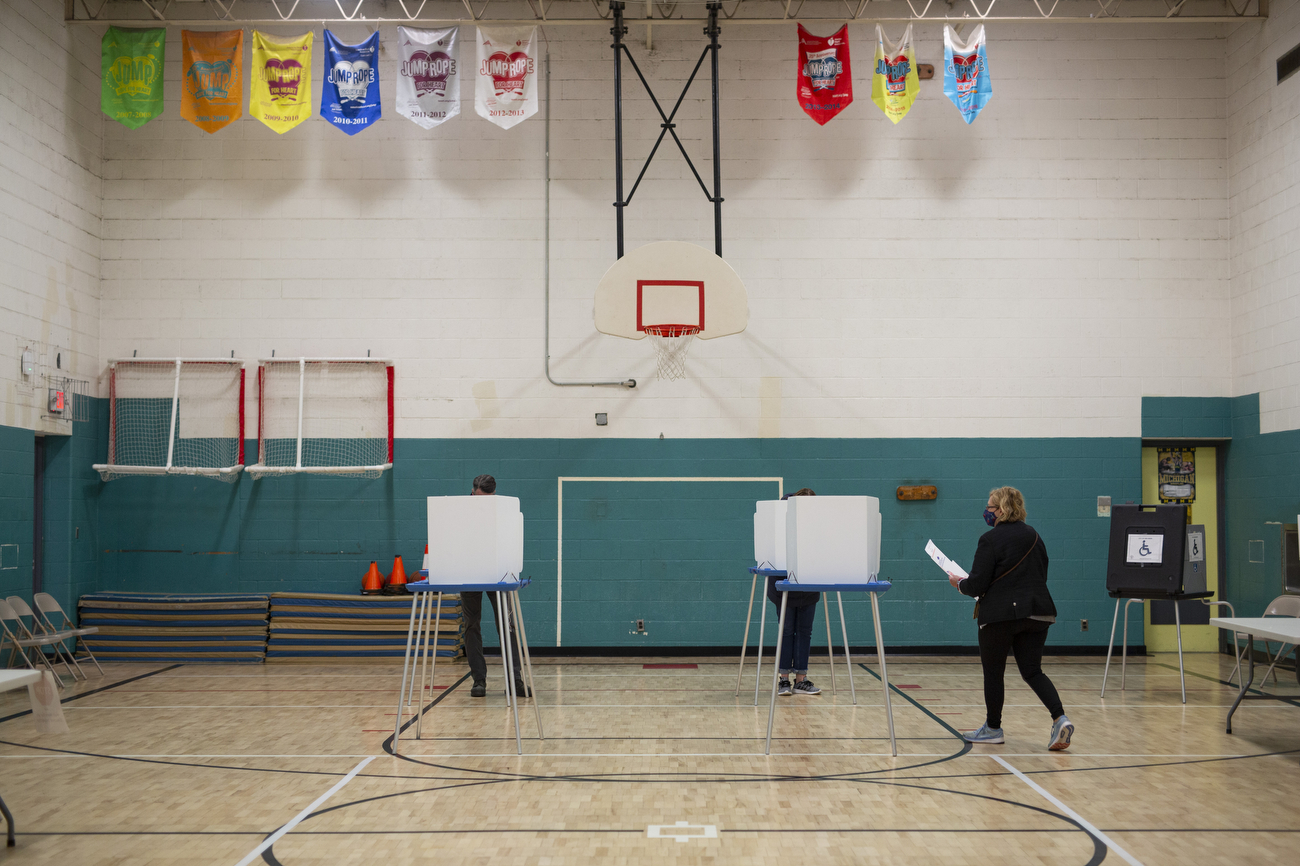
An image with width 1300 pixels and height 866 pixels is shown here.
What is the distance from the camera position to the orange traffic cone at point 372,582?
8.60 metres

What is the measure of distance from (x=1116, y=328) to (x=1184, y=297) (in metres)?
0.77

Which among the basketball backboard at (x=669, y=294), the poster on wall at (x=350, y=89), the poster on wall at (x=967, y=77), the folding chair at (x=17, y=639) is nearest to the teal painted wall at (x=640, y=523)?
the folding chair at (x=17, y=639)

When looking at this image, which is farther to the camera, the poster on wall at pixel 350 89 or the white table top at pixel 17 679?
the poster on wall at pixel 350 89

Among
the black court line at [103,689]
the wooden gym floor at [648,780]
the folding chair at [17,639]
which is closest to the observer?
the wooden gym floor at [648,780]

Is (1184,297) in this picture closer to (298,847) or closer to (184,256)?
(298,847)

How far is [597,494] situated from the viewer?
8.91 m

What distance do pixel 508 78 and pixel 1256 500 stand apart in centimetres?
817

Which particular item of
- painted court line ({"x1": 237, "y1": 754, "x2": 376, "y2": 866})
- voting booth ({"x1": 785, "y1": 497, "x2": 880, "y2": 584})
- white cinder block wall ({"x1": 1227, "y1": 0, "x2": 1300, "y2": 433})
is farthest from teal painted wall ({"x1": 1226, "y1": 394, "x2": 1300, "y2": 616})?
painted court line ({"x1": 237, "y1": 754, "x2": 376, "y2": 866})

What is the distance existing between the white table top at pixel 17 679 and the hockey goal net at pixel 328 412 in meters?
5.12

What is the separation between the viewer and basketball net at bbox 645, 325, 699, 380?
7.18 m

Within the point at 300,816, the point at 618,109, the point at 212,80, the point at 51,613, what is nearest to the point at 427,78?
the point at 618,109

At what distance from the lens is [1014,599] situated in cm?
513

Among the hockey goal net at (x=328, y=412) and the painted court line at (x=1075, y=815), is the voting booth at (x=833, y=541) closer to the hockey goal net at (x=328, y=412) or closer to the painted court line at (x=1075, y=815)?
the painted court line at (x=1075, y=815)

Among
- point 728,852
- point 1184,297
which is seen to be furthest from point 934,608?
point 728,852
